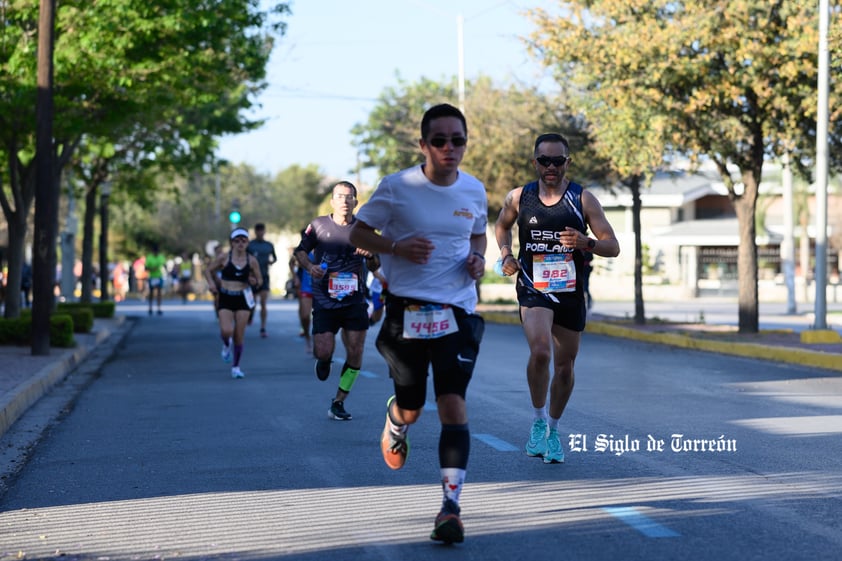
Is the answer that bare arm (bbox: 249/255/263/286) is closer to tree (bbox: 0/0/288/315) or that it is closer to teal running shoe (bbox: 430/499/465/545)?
tree (bbox: 0/0/288/315)

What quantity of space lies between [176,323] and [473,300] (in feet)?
90.9

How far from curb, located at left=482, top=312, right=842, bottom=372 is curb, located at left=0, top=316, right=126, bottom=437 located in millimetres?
9425

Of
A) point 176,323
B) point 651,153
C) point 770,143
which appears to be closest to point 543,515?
point 651,153

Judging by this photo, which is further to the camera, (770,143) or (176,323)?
(176,323)

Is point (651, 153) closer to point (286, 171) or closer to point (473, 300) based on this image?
point (473, 300)

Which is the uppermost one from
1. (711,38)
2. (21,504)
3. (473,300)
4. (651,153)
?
(711,38)

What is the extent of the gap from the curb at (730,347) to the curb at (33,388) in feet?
30.9

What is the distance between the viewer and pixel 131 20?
65.6 ft

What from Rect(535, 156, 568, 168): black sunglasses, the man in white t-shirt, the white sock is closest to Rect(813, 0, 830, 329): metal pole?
Rect(535, 156, 568, 168): black sunglasses

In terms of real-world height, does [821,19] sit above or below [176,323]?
above

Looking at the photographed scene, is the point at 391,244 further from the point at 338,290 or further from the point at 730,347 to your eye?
the point at 730,347

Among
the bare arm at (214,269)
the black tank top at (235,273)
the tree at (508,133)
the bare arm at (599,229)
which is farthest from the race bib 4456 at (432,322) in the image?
the tree at (508,133)

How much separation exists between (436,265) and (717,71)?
623 inches

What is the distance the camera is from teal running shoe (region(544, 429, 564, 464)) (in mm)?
8828
